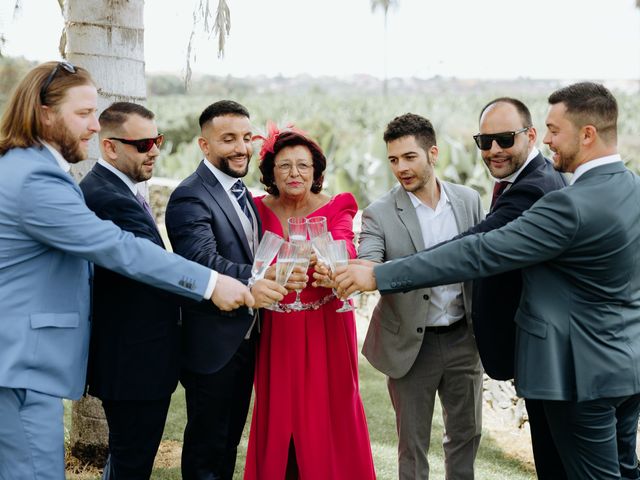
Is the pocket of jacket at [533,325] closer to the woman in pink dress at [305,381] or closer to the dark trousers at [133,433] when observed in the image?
the woman in pink dress at [305,381]

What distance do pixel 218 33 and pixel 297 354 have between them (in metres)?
2.46

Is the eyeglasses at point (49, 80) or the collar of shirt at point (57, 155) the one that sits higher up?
the eyeglasses at point (49, 80)

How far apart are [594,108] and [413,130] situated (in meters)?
1.18

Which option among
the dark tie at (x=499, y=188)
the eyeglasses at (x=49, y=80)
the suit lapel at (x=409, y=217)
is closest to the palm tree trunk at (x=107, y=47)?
the eyeglasses at (x=49, y=80)

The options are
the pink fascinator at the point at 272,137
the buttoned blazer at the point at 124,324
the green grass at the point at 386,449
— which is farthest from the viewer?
the green grass at the point at 386,449

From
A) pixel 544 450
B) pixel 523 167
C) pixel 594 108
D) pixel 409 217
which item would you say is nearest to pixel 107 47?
pixel 409 217

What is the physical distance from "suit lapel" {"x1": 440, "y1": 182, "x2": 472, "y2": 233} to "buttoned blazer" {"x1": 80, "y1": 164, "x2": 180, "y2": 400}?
1761 millimetres

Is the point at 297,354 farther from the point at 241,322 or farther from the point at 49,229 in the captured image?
the point at 49,229

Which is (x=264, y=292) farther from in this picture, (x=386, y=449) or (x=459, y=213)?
(x=386, y=449)

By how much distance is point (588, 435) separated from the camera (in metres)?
3.44

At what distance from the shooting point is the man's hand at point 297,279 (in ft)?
13.4

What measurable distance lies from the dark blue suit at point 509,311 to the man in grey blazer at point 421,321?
0.37 m

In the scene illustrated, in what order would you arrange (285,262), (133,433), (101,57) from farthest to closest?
1. (101,57)
2. (285,262)
3. (133,433)

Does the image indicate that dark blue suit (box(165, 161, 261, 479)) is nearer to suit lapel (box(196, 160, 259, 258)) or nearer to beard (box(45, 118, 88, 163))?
suit lapel (box(196, 160, 259, 258))
